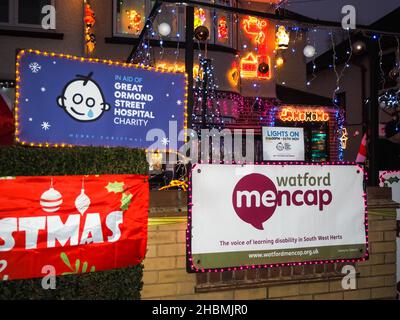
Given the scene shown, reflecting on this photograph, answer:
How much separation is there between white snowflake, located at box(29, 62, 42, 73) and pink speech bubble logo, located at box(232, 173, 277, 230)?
8.46 ft

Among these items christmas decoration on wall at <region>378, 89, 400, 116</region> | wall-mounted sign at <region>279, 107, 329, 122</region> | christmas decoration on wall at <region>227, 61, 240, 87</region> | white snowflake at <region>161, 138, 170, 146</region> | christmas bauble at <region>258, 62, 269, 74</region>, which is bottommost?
white snowflake at <region>161, 138, 170, 146</region>

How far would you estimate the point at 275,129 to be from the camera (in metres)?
6.88

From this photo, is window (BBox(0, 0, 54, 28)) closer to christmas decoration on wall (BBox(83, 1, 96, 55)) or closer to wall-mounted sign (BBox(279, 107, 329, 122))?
christmas decoration on wall (BBox(83, 1, 96, 55))

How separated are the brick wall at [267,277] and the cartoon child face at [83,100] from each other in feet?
4.96

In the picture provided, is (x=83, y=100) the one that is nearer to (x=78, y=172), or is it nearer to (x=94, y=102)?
(x=94, y=102)

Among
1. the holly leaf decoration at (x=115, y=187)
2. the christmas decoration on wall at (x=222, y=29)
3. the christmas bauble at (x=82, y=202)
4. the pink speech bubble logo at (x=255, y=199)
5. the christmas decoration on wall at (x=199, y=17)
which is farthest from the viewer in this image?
the christmas decoration on wall at (x=222, y=29)

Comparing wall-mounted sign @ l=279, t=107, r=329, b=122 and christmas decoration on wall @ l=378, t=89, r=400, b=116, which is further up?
wall-mounted sign @ l=279, t=107, r=329, b=122

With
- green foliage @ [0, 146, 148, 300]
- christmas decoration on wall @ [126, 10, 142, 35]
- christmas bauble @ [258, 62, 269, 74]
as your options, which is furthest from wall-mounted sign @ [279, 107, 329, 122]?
green foliage @ [0, 146, 148, 300]

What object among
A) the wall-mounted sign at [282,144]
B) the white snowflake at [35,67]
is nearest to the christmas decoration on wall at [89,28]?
the wall-mounted sign at [282,144]

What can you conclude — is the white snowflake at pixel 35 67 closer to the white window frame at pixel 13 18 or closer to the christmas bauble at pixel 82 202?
the christmas bauble at pixel 82 202

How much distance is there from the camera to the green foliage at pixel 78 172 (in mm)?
3557

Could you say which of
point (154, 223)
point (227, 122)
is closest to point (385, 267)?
point (154, 223)

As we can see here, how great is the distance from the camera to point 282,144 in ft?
22.4

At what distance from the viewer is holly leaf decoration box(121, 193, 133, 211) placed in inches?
158
